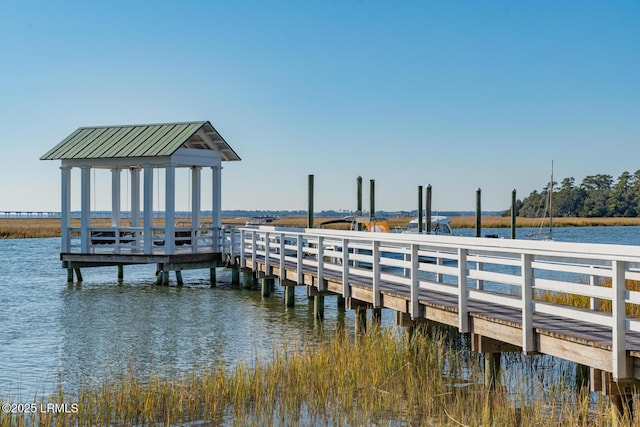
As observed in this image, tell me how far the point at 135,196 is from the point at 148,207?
320 cm

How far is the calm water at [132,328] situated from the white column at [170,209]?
4.88 feet

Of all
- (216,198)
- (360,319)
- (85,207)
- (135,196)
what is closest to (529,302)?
(360,319)

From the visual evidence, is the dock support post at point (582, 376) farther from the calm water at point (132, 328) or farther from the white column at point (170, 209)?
the white column at point (170, 209)

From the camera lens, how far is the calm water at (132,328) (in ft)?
40.3

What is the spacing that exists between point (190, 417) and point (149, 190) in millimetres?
16247

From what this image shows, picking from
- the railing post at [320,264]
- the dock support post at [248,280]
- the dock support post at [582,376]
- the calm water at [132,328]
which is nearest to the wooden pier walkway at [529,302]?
the railing post at [320,264]

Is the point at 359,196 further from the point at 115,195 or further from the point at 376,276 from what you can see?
the point at 376,276

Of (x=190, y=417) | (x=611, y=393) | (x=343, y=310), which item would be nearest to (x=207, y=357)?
(x=190, y=417)

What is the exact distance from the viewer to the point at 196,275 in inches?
1193

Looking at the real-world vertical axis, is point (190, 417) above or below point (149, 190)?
below

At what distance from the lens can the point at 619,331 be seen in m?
6.88

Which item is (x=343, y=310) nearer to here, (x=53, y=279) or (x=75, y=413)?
(x=75, y=413)

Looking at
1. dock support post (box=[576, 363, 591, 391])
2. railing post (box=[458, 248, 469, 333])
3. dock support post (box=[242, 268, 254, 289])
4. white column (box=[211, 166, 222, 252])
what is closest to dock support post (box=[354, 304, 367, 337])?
railing post (box=[458, 248, 469, 333])

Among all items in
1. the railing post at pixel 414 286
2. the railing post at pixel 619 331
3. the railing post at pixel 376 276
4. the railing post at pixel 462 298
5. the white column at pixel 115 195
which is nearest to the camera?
the railing post at pixel 619 331
